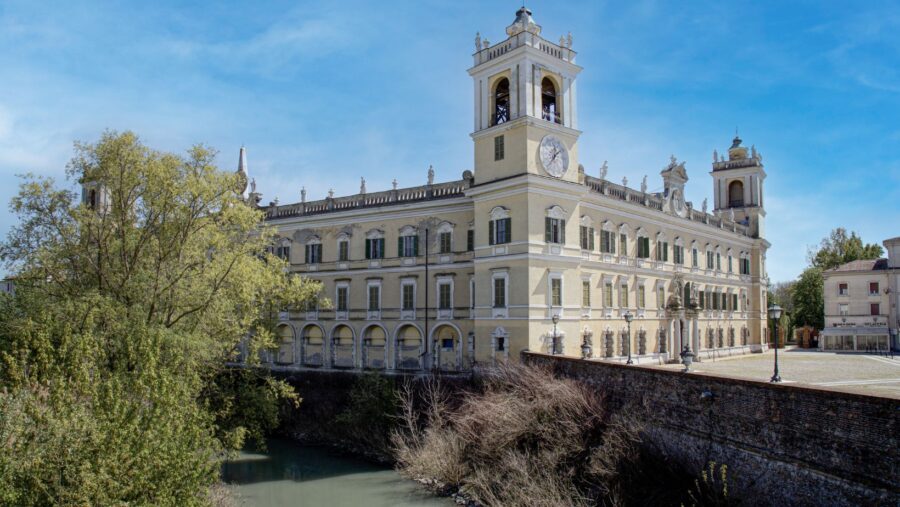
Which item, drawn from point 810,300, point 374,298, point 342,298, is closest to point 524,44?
point 374,298

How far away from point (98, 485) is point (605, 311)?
1126 inches

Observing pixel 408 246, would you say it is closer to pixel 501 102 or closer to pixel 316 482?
pixel 501 102

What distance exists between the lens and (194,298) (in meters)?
22.1

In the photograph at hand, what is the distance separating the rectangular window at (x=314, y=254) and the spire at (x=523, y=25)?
17.8 m

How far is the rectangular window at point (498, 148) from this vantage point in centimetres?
3238

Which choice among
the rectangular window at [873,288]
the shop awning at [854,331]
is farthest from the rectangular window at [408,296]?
the rectangular window at [873,288]

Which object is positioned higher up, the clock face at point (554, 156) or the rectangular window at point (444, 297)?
the clock face at point (554, 156)

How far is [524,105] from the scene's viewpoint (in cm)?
3148

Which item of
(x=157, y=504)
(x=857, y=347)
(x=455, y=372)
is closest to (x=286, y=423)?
(x=455, y=372)

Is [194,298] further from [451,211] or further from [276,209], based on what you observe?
[276,209]

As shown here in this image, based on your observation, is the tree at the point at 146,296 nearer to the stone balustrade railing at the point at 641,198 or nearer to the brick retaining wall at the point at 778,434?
the brick retaining wall at the point at 778,434

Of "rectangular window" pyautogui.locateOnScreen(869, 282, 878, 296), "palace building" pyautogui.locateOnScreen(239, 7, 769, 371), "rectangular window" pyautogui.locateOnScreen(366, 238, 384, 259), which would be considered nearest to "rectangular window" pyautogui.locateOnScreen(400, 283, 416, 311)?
"palace building" pyautogui.locateOnScreen(239, 7, 769, 371)

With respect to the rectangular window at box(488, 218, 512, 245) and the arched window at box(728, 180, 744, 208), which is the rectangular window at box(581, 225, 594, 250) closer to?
the rectangular window at box(488, 218, 512, 245)

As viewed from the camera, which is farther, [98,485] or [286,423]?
[286,423]
